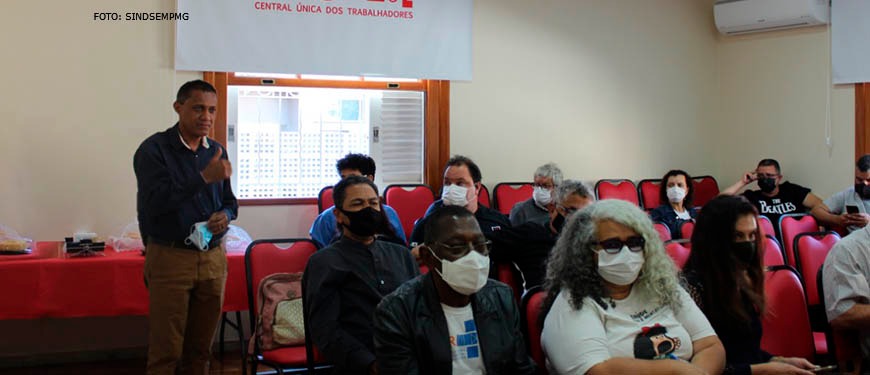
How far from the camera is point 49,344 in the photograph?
5125 mm

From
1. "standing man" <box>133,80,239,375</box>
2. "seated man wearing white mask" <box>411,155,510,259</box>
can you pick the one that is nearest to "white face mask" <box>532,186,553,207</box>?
"seated man wearing white mask" <box>411,155,510,259</box>

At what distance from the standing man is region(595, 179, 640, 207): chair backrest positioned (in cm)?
386

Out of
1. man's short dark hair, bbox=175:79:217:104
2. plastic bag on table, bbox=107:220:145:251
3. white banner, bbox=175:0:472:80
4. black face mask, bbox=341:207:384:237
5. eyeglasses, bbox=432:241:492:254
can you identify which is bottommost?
plastic bag on table, bbox=107:220:145:251

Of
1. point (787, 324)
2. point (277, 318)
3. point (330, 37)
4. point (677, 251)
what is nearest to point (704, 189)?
A: point (677, 251)

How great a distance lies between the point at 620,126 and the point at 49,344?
4.92 m

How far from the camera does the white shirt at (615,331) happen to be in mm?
2367

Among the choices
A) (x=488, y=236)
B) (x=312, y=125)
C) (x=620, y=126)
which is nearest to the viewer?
(x=488, y=236)

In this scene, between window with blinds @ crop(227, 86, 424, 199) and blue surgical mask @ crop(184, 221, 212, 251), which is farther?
window with blinds @ crop(227, 86, 424, 199)

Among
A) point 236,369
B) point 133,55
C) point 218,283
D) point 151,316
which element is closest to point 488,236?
point 218,283

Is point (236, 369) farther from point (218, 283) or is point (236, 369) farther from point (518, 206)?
point (518, 206)

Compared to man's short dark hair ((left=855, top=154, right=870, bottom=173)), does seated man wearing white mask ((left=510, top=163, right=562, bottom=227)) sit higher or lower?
lower

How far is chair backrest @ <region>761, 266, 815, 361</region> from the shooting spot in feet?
10.6

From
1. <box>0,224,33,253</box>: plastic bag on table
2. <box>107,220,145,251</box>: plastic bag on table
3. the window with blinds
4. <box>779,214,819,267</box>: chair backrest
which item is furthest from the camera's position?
the window with blinds

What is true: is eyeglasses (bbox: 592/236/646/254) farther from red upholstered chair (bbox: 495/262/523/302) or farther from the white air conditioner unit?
the white air conditioner unit
